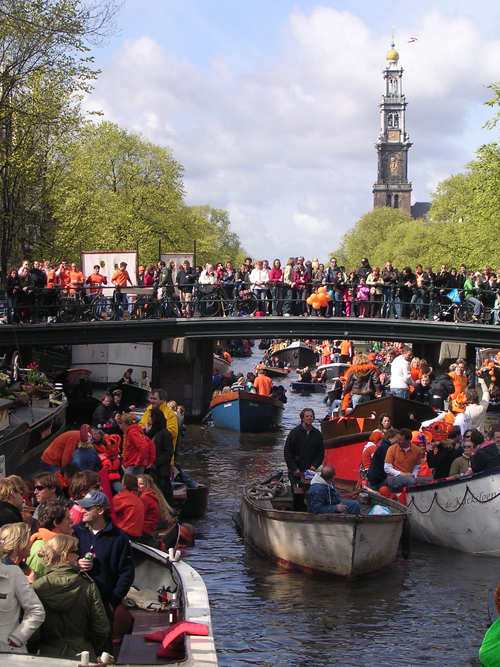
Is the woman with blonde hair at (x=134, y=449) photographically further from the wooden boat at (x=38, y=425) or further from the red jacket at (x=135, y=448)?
the wooden boat at (x=38, y=425)

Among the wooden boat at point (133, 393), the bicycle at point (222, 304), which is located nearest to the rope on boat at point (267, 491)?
the bicycle at point (222, 304)

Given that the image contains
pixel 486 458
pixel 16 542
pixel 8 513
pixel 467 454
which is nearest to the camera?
pixel 16 542

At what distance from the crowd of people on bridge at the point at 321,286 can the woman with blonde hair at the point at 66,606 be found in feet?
61.0

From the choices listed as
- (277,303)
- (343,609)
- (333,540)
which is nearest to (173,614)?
(343,609)

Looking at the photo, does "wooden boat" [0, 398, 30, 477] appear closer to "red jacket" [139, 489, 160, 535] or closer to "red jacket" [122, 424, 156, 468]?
"red jacket" [122, 424, 156, 468]

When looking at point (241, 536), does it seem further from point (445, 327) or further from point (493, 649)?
point (445, 327)

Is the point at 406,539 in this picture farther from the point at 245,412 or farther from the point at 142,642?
the point at 245,412

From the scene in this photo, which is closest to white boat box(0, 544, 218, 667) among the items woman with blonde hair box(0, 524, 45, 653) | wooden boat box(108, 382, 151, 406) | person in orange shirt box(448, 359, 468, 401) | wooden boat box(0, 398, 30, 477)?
woman with blonde hair box(0, 524, 45, 653)

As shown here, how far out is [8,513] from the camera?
21.3 ft

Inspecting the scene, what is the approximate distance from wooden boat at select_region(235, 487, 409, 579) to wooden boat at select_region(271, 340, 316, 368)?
43.9 meters

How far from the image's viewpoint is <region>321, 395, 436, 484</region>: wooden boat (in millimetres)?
16844

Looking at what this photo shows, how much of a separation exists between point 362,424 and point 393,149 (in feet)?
447

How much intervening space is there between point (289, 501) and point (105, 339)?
39.8ft

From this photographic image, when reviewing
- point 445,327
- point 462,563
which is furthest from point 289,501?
point 445,327
